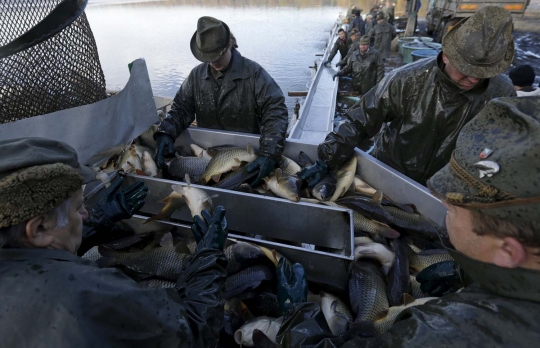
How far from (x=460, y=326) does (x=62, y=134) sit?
278cm

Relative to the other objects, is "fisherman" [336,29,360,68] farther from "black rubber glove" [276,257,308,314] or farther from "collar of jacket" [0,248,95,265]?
"collar of jacket" [0,248,95,265]

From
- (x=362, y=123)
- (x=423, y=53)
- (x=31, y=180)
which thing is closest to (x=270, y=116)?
(x=362, y=123)

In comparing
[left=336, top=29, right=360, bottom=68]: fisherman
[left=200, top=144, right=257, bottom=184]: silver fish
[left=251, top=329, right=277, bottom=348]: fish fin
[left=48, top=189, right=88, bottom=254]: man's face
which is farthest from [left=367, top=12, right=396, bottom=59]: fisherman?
[left=48, top=189, right=88, bottom=254]: man's face

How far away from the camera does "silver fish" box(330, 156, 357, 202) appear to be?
2.86 m

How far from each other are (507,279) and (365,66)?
9521mm

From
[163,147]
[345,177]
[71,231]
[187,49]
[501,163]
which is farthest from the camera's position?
[187,49]

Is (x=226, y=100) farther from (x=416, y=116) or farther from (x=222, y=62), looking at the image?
(x=416, y=116)

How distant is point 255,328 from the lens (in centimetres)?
179

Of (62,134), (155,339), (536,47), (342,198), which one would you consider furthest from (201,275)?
(536,47)

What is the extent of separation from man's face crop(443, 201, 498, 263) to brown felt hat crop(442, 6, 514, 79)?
1.66 m

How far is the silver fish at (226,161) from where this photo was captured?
3.15 metres

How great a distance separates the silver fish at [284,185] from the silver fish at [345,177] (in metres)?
0.34

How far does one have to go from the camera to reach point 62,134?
2510mm

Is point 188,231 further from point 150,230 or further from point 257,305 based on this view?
point 257,305
